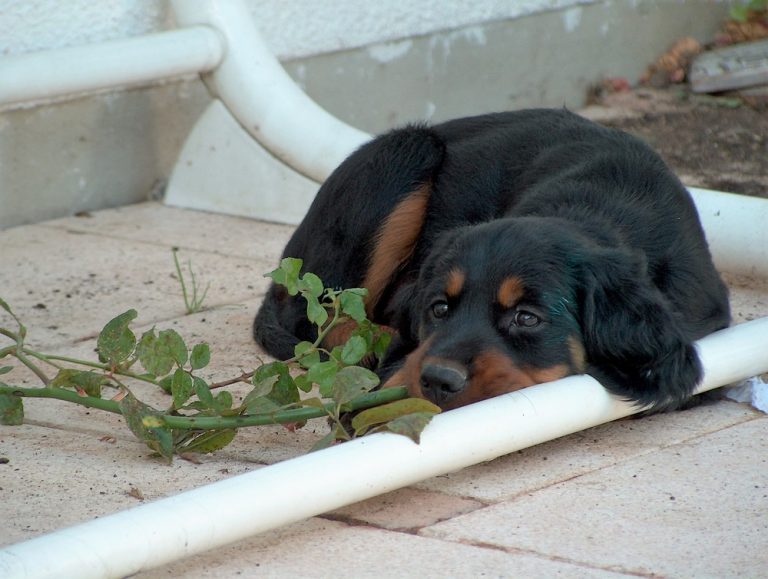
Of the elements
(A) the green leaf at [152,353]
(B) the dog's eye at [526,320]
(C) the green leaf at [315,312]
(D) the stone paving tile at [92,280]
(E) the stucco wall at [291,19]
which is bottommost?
(D) the stone paving tile at [92,280]

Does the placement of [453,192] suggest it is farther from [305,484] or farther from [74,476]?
[305,484]

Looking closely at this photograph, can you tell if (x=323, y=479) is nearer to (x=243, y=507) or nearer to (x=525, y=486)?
(x=243, y=507)

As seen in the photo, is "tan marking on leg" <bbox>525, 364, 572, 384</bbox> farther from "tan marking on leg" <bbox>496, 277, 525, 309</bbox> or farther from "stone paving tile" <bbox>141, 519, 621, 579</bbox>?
"stone paving tile" <bbox>141, 519, 621, 579</bbox>

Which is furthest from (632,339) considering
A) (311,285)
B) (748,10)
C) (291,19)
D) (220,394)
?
(748,10)

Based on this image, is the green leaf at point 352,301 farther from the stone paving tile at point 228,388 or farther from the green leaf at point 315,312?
the stone paving tile at point 228,388

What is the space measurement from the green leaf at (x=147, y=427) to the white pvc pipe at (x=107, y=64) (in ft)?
7.19

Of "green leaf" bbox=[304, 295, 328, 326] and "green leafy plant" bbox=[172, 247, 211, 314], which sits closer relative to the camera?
"green leaf" bbox=[304, 295, 328, 326]

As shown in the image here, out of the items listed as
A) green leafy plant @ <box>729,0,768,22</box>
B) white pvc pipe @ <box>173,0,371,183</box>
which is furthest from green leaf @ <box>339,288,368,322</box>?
green leafy plant @ <box>729,0,768,22</box>

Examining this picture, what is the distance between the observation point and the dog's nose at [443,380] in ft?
9.97

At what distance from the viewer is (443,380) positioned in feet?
9.96

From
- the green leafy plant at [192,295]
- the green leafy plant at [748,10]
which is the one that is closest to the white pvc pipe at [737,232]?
the green leafy plant at [192,295]

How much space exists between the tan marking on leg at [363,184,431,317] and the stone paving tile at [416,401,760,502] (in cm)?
113

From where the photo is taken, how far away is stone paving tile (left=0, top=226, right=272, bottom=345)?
4410mm

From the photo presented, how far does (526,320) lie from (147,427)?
0.96 m
